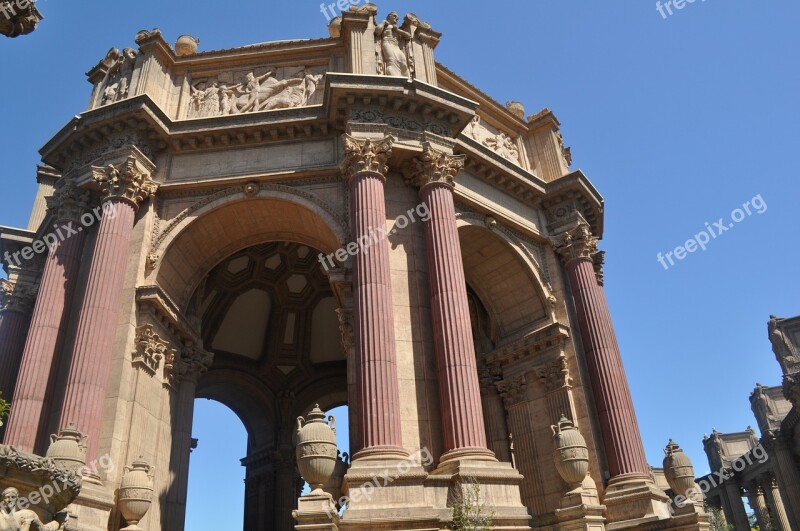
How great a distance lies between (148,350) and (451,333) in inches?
361

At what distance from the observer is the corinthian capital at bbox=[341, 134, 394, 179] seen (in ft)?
62.1

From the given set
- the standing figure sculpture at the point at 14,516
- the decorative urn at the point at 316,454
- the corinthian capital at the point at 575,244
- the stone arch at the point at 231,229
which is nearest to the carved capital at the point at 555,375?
the corinthian capital at the point at 575,244

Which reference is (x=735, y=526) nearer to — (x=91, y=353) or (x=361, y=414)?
(x=361, y=414)

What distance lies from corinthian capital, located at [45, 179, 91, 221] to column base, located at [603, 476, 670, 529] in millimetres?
19113

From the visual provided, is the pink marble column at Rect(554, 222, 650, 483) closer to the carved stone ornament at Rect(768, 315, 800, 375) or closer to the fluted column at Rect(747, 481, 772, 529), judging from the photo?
the carved stone ornament at Rect(768, 315, 800, 375)

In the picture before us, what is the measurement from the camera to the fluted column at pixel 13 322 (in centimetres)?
2320

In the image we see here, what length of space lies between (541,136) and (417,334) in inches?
559

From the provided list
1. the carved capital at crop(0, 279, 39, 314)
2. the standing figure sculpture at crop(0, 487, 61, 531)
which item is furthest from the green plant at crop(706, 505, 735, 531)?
the standing figure sculpture at crop(0, 487, 61, 531)

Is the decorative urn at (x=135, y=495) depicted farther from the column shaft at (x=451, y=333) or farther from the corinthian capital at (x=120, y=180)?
the corinthian capital at (x=120, y=180)

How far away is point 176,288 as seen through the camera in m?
21.5

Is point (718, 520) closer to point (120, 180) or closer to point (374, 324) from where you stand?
point (374, 324)

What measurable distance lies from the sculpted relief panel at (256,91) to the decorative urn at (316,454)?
12.9 meters

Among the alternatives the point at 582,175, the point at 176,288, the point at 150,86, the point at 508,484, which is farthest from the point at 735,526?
the point at 150,86
